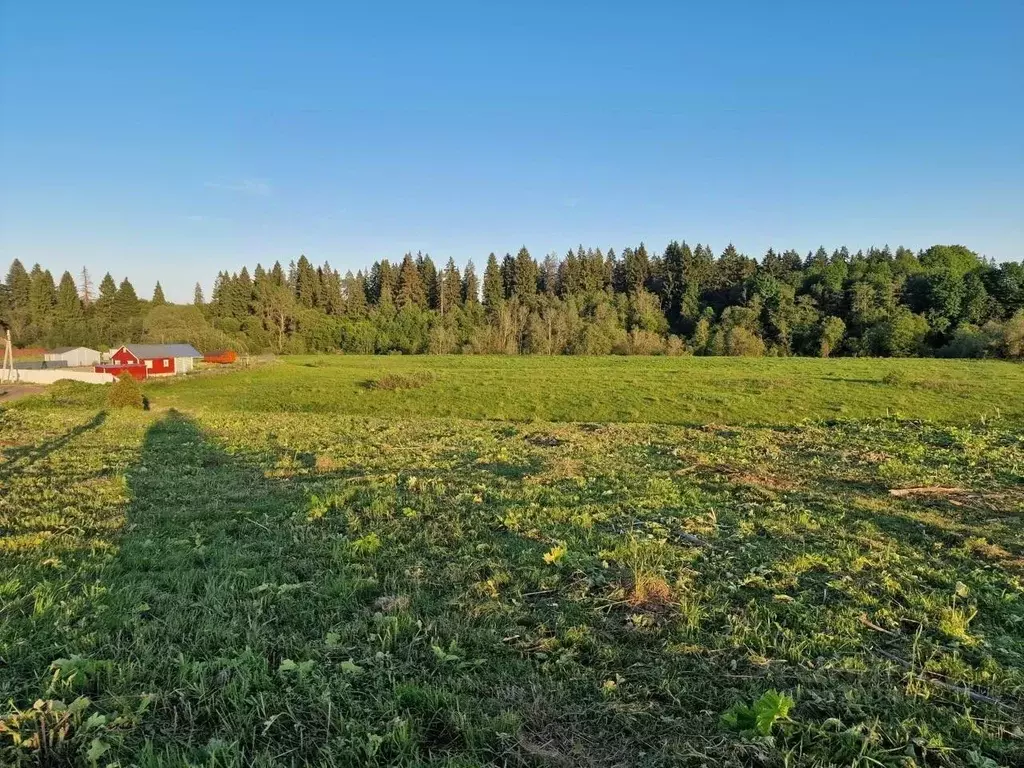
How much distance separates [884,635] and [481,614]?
3.48 m

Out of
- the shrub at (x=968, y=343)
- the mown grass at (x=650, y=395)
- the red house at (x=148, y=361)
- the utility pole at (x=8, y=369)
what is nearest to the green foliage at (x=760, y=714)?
the mown grass at (x=650, y=395)

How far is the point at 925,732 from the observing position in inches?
140

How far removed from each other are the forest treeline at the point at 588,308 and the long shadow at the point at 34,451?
263ft

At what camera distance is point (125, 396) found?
109 ft

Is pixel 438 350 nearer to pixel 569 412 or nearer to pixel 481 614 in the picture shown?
pixel 569 412

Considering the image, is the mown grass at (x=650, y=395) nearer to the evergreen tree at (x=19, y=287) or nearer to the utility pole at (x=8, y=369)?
the utility pole at (x=8, y=369)

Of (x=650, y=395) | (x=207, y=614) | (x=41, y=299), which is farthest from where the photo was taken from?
Answer: (x=41, y=299)

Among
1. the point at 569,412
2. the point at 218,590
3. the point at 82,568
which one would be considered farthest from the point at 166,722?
the point at 569,412

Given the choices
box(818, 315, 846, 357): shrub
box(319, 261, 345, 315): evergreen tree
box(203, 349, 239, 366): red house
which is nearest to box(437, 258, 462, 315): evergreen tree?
box(319, 261, 345, 315): evergreen tree

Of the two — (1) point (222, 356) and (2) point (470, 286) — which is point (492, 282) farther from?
(1) point (222, 356)

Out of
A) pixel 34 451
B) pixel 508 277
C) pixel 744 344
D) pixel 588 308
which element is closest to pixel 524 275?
pixel 508 277

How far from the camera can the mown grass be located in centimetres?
3203

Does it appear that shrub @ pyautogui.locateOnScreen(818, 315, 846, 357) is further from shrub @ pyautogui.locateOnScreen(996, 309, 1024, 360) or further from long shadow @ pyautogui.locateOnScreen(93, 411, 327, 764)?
long shadow @ pyautogui.locateOnScreen(93, 411, 327, 764)

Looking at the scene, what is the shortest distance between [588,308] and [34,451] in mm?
115375
